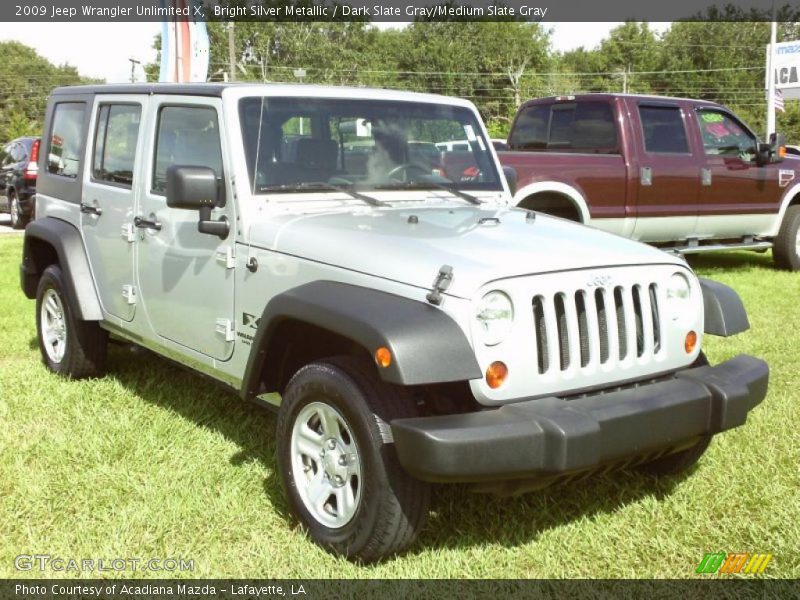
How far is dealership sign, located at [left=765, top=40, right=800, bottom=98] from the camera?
91.5 ft

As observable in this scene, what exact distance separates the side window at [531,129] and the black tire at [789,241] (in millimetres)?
3204

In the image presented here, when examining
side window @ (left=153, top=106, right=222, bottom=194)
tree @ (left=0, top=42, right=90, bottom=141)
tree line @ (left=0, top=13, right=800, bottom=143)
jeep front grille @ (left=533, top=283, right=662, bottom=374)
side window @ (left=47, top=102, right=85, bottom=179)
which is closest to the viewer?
jeep front grille @ (left=533, top=283, right=662, bottom=374)

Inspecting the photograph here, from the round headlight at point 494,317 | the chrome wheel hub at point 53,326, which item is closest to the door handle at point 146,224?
the chrome wheel hub at point 53,326

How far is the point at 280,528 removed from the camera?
12.0 ft

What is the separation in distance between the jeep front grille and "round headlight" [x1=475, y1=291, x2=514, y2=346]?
0.34ft

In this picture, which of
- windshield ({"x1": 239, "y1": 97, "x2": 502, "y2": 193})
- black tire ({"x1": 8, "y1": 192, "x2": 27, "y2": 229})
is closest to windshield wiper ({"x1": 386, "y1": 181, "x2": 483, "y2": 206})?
windshield ({"x1": 239, "y1": 97, "x2": 502, "y2": 193})

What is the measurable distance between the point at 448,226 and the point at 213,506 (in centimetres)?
156

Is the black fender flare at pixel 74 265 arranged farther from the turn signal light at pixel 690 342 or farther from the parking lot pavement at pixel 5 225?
the parking lot pavement at pixel 5 225

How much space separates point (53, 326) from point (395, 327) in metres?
3.67

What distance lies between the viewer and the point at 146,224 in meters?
4.67

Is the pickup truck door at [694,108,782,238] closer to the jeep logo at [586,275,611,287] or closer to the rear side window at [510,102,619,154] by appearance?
the rear side window at [510,102,619,154]

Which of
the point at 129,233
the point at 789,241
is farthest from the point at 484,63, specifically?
the point at 129,233

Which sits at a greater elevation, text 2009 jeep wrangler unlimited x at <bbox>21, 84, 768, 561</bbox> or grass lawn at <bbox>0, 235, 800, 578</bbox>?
text 2009 jeep wrangler unlimited x at <bbox>21, 84, 768, 561</bbox>

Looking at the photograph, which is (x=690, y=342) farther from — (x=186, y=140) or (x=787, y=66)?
(x=787, y=66)
